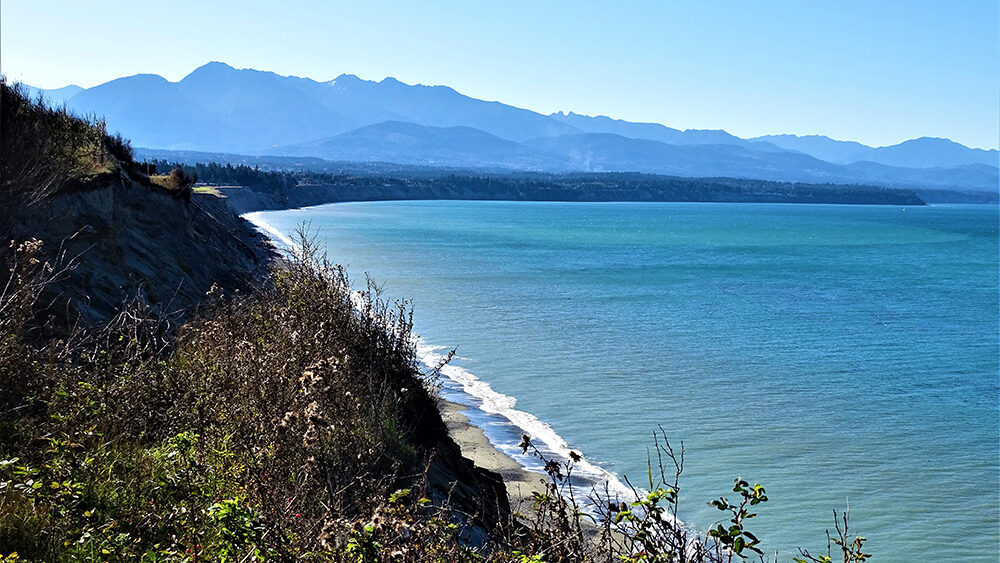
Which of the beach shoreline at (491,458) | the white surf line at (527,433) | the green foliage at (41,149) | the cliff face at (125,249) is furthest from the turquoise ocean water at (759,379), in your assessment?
the green foliage at (41,149)

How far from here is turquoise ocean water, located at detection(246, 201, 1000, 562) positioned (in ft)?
53.2

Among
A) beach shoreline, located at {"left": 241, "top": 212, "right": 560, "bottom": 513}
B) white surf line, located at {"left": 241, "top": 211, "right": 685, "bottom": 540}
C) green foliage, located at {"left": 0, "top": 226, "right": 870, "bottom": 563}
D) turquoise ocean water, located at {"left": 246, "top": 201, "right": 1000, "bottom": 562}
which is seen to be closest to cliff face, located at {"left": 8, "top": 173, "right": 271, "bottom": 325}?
white surf line, located at {"left": 241, "top": 211, "right": 685, "bottom": 540}

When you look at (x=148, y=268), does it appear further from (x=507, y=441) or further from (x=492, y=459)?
(x=492, y=459)

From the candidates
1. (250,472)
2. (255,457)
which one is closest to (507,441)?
(255,457)

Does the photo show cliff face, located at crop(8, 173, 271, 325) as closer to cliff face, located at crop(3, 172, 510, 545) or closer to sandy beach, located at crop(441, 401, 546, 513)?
cliff face, located at crop(3, 172, 510, 545)

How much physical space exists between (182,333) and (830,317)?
3366 centimetres

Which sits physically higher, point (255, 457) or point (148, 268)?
point (255, 457)

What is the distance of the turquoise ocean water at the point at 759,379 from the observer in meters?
16.2

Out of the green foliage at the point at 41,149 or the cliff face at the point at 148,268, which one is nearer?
the cliff face at the point at 148,268

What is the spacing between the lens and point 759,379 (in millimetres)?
26016

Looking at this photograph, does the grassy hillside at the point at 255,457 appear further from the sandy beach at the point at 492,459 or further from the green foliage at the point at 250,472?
the sandy beach at the point at 492,459

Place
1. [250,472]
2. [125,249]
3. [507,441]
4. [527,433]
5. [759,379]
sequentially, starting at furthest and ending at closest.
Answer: [759,379]
[125,249]
[527,433]
[507,441]
[250,472]

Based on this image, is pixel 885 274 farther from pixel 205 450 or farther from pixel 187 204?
pixel 205 450

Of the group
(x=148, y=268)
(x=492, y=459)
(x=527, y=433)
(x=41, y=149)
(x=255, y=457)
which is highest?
(x=41, y=149)
